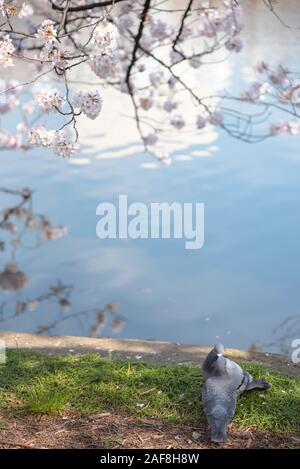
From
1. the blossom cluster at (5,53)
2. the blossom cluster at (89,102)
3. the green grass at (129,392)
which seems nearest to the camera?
the green grass at (129,392)

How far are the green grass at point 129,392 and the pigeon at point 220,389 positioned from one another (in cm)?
12

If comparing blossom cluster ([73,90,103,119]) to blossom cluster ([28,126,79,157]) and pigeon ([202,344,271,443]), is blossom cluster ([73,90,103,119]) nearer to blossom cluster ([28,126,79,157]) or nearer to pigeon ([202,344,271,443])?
blossom cluster ([28,126,79,157])

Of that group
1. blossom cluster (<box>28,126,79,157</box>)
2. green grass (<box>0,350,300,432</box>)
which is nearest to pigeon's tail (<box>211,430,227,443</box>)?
green grass (<box>0,350,300,432</box>)

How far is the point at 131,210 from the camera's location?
18.7ft

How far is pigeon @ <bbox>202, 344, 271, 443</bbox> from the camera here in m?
2.64

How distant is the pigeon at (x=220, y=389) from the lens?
264 cm

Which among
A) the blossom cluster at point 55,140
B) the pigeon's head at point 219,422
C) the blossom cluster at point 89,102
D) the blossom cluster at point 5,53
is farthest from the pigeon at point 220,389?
the blossom cluster at point 5,53

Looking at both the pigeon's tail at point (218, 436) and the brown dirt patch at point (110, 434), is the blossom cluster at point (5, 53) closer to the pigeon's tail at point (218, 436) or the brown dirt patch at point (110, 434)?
the brown dirt patch at point (110, 434)

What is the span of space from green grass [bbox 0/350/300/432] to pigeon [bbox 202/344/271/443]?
0.38 feet

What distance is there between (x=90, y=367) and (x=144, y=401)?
39cm

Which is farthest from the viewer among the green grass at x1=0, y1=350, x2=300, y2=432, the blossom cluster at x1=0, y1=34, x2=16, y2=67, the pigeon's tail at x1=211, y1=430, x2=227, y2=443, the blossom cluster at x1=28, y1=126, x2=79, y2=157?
the blossom cluster at x1=28, y1=126, x2=79, y2=157

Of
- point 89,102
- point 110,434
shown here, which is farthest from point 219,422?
point 89,102

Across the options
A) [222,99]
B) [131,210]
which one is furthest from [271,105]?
[131,210]
